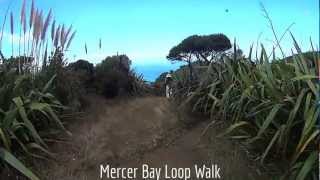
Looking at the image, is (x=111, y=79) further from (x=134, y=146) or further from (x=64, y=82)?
(x=134, y=146)

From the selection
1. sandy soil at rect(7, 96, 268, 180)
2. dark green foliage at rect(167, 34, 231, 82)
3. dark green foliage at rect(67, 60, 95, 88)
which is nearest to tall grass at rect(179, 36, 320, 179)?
sandy soil at rect(7, 96, 268, 180)

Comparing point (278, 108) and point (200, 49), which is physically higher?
point (200, 49)

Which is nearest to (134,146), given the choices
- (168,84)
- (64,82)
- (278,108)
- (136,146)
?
(136,146)

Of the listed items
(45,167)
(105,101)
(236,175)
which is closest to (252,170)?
(236,175)

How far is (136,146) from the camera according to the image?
5723mm

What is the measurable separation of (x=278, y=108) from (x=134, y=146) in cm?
157

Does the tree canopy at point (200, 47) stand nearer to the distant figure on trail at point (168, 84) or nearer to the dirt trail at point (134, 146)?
the distant figure on trail at point (168, 84)

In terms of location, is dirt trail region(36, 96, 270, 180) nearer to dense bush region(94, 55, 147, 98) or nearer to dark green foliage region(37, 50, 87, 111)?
dark green foliage region(37, 50, 87, 111)

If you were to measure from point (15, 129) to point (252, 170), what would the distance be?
2.06 m

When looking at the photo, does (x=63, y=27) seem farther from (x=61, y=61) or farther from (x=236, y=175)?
(x=236, y=175)

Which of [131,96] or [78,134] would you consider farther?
[131,96]

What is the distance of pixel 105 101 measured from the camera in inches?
275

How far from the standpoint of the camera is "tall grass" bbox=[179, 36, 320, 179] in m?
4.50

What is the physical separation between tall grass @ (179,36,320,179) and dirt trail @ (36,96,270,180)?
261 millimetres
